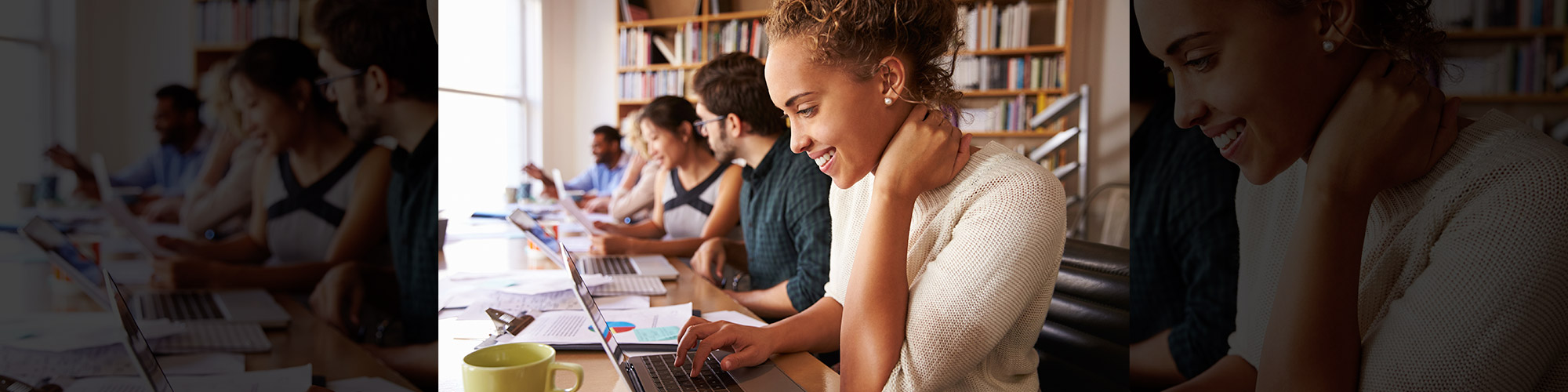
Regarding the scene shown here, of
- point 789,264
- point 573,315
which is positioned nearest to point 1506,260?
point 573,315

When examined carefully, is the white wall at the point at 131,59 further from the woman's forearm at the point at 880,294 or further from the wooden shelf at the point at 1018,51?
the wooden shelf at the point at 1018,51

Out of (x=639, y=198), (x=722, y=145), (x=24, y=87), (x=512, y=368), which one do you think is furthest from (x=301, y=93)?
(x=639, y=198)

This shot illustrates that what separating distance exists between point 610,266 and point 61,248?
149 cm

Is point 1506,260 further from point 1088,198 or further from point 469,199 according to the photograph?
point 469,199

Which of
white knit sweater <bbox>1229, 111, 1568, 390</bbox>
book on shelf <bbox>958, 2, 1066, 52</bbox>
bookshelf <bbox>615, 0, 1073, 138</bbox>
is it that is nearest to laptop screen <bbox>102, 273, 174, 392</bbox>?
white knit sweater <bbox>1229, 111, 1568, 390</bbox>

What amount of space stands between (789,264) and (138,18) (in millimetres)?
1590

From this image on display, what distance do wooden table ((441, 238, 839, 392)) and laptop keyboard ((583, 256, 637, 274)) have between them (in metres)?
0.13

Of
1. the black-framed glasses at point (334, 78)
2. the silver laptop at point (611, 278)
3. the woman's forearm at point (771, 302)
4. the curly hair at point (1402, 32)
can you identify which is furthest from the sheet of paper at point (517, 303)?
the curly hair at point (1402, 32)

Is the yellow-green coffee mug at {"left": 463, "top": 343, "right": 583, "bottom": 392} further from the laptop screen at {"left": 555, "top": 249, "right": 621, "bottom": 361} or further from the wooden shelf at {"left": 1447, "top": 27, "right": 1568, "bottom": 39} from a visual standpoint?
the wooden shelf at {"left": 1447, "top": 27, "right": 1568, "bottom": 39}

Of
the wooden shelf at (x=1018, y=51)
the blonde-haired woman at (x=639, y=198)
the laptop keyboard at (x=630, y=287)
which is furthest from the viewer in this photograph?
the wooden shelf at (x=1018, y=51)

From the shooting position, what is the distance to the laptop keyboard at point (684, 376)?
0.90 meters

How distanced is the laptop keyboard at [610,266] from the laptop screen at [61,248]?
4.33ft

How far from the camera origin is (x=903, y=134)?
3.14 feet

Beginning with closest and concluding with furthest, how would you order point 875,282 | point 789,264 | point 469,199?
point 875,282 < point 789,264 < point 469,199
